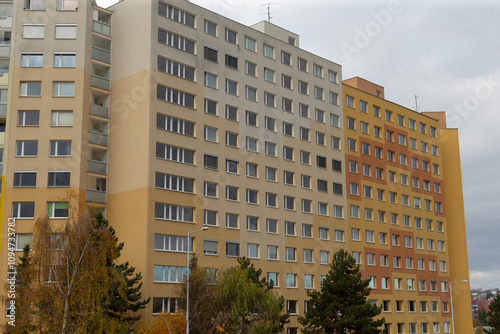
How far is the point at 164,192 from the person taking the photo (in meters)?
58.7

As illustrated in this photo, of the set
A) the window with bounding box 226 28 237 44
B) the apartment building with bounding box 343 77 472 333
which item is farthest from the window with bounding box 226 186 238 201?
the apartment building with bounding box 343 77 472 333

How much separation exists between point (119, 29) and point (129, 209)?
18758mm

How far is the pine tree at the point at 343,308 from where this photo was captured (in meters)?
56.2

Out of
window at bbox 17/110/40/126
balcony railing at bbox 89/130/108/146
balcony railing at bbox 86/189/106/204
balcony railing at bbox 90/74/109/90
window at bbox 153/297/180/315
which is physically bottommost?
window at bbox 153/297/180/315

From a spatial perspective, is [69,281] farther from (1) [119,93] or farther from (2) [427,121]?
(2) [427,121]

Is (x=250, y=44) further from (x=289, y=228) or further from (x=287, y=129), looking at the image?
(x=289, y=228)

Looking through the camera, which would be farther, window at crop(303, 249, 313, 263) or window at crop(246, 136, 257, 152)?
window at crop(303, 249, 313, 263)

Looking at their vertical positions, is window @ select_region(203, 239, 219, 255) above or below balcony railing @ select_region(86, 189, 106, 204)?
below

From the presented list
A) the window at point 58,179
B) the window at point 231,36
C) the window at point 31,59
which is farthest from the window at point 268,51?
the window at point 58,179

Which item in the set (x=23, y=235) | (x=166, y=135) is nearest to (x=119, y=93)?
(x=166, y=135)

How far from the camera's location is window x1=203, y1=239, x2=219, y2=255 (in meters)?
61.2

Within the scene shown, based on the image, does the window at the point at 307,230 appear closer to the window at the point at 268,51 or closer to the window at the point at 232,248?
the window at the point at 232,248

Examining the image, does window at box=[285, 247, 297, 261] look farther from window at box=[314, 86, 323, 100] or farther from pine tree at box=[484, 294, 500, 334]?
pine tree at box=[484, 294, 500, 334]

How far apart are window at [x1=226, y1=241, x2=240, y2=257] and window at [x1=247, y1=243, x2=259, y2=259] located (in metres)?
1.80
